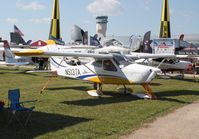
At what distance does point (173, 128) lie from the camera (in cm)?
978

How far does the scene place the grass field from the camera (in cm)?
899

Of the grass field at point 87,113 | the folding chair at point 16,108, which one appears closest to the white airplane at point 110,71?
the grass field at point 87,113

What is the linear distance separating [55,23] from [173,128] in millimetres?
36929

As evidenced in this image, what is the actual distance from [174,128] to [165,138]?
44.7 inches

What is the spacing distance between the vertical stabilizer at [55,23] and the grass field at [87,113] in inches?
1066

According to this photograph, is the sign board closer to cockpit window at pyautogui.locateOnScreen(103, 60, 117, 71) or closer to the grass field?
the grass field

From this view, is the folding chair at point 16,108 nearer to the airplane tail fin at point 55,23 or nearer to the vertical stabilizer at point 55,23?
the airplane tail fin at point 55,23

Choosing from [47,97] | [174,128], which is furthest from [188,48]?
[174,128]

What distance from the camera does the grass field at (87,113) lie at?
8992 mm

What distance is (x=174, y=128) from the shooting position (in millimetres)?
9789

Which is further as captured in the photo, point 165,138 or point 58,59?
point 58,59

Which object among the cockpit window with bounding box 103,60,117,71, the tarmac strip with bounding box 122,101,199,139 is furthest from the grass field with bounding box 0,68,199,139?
the cockpit window with bounding box 103,60,117,71

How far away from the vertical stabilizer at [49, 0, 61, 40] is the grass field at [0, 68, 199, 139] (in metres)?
27.1

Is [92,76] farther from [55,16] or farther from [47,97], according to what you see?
[55,16]
